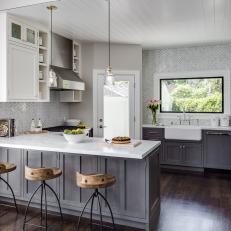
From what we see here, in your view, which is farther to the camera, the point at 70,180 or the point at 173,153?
the point at 173,153

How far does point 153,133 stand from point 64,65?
236cm

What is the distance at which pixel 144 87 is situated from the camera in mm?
6559

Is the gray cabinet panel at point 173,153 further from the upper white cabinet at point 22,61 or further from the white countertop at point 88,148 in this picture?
the upper white cabinet at point 22,61

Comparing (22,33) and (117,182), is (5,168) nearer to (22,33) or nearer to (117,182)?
(117,182)

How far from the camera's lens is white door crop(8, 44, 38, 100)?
393 cm

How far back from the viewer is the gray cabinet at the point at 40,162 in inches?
135

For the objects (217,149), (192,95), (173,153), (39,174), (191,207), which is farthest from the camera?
(192,95)

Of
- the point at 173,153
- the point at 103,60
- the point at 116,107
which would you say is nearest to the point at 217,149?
the point at 173,153

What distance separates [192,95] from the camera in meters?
6.16

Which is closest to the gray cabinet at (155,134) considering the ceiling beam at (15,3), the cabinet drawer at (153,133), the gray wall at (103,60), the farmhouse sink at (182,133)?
the cabinet drawer at (153,133)

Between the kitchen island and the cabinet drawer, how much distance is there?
7.81ft

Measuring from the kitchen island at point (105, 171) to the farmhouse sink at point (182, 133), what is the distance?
227cm

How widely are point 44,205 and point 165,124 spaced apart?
11.8 ft

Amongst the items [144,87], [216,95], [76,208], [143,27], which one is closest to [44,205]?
[76,208]
